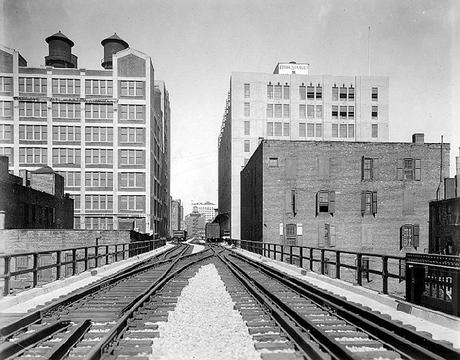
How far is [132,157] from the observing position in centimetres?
5869

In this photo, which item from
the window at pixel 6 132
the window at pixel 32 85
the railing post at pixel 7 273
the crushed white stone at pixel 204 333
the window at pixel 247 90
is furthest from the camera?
the window at pixel 247 90

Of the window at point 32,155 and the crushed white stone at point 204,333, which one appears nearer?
the crushed white stone at point 204,333

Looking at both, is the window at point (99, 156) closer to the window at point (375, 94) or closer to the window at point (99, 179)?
the window at point (99, 179)


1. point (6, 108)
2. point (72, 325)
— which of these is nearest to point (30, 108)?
point (6, 108)

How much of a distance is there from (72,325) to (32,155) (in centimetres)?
5605

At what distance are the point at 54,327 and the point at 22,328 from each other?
460 mm

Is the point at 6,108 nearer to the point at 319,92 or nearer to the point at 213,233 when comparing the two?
the point at 213,233

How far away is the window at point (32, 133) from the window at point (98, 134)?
5396mm

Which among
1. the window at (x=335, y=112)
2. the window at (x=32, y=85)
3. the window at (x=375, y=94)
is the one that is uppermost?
the window at (x=375, y=94)

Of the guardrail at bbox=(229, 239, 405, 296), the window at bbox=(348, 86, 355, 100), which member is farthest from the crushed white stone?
the window at bbox=(348, 86, 355, 100)

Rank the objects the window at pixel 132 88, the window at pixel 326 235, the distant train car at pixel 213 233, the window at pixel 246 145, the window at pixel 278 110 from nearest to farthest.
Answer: the window at pixel 326 235 < the window at pixel 132 88 < the distant train car at pixel 213 233 < the window at pixel 278 110 < the window at pixel 246 145

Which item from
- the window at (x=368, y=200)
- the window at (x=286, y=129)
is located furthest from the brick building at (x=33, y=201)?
the window at (x=286, y=129)

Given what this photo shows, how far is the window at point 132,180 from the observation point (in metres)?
58.1

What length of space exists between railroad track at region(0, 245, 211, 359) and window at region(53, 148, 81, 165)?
4990 cm
